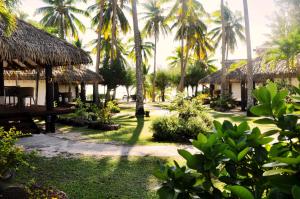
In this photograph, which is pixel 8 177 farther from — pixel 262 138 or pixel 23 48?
pixel 23 48

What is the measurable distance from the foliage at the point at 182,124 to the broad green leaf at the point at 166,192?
8735mm

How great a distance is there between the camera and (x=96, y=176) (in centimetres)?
611

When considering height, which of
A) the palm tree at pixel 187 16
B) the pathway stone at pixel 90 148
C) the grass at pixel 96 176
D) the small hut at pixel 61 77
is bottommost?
the grass at pixel 96 176

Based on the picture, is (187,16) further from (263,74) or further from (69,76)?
(69,76)

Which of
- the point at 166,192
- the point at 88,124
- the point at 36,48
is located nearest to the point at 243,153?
the point at 166,192

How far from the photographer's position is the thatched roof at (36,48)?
9781 mm

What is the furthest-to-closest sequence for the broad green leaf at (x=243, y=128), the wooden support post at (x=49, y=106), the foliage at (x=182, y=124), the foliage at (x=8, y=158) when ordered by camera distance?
1. the wooden support post at (x=49, y=106)
2. the foliage at (x=182, y=124)
3. the foliage at (x=8, y=158)
4. the broad green leaf at (x=243, y=128)

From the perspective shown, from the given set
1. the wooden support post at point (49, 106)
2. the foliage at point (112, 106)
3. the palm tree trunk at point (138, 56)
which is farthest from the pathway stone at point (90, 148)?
the palm tree trunk at point (138, 56)

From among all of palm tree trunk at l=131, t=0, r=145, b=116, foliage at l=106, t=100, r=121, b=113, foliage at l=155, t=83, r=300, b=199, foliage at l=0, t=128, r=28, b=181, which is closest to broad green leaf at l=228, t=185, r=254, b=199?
foliage at l=155, t=83, r=300, b=199

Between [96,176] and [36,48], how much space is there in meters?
5.73

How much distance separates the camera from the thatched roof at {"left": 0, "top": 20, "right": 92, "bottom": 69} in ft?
32.1

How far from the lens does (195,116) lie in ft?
38.4

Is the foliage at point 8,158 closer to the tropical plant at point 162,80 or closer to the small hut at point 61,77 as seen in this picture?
the small hut at point 61,77

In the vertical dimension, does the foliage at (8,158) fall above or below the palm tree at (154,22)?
below
